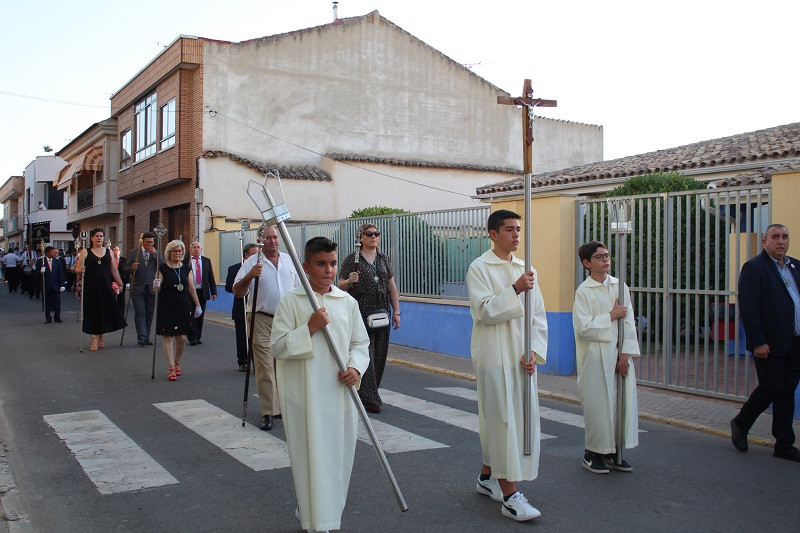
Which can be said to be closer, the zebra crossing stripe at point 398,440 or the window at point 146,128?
→ the zebra crossing stripe at point 398,440

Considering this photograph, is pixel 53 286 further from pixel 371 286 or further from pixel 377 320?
pixel 377 320

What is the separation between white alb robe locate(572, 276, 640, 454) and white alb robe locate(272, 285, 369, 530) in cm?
221

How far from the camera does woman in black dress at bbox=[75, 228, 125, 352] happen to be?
42.7ft

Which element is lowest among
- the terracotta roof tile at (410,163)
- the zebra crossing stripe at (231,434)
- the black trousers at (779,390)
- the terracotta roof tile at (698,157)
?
the zebra crossing stripe at (231,434)

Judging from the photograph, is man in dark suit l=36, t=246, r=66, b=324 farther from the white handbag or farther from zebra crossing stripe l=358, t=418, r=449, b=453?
zebra crossing stripe l=358, t=418, r=449, b=453

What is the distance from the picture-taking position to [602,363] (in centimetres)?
593

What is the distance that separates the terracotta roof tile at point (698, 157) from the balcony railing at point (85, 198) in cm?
2369

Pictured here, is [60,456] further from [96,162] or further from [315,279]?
[96,162]

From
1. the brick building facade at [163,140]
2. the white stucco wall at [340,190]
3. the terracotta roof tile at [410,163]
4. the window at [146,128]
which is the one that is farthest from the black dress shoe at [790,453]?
the window at [146,128]

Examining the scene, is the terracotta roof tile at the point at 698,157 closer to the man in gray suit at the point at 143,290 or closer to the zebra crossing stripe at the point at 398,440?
the zebra crossing stripe at the point at 398,440

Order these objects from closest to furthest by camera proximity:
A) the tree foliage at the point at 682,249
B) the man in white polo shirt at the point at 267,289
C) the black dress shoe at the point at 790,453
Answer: the black dress shoe at the point at 790,453, the man in white polo shirt at the point at 267,289, the tree foliage at the point at 682,249

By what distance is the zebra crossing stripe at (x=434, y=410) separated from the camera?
7605 mm

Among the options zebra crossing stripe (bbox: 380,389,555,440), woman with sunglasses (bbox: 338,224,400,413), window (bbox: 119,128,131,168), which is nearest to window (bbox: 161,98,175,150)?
window (bbox: 119,128,131,168)

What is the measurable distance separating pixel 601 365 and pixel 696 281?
378 centimetres
